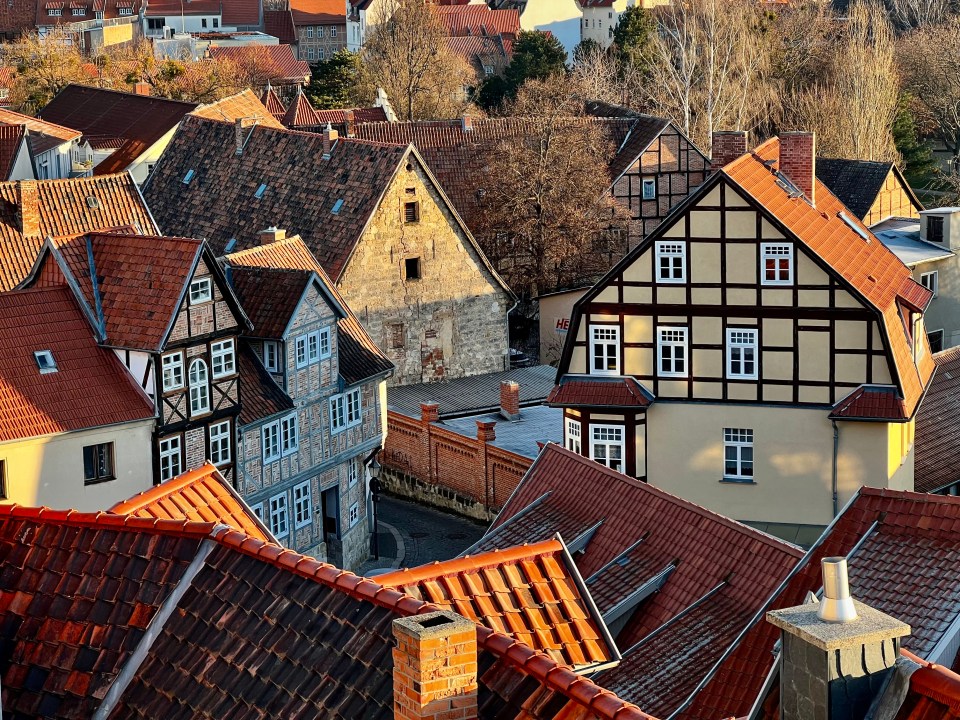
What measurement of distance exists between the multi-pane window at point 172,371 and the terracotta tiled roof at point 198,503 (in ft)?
49.0

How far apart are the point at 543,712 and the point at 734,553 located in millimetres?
13348

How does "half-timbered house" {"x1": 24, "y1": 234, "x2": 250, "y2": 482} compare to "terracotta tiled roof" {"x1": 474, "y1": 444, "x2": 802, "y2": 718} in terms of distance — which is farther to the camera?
"half-timbered house" {"x1": 24, "y1": 234, "x2": 250, "y2": 482}

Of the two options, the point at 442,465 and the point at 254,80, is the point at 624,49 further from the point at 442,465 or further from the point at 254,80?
the point at 442,465

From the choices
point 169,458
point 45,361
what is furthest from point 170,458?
point 45,361

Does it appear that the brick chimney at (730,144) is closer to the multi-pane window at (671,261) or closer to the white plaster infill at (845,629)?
the multi-pane window at (671,261)

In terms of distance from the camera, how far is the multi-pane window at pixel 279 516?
3856cm

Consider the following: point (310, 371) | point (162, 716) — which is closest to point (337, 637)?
point (162, 716)

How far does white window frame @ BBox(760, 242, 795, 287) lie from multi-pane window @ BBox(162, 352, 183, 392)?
1226 cm

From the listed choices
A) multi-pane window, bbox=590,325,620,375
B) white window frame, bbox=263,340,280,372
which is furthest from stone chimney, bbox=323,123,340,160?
multi-pane window, bbox=590,325,620,375

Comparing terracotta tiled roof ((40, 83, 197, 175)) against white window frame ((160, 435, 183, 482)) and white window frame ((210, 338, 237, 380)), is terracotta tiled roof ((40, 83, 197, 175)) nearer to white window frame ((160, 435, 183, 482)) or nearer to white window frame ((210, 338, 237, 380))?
white window frame ((210, 338, 237, 380))

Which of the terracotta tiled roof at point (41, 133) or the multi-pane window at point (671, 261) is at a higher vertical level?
the terracotta tiled roof at point (41, 133)

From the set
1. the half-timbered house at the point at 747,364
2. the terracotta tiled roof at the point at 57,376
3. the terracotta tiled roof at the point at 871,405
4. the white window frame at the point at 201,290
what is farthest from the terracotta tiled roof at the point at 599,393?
the terracotta tiled roof at the point at 57,376

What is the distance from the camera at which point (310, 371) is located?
39875mm

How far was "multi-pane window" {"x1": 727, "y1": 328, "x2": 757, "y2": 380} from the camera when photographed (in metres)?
39.5
